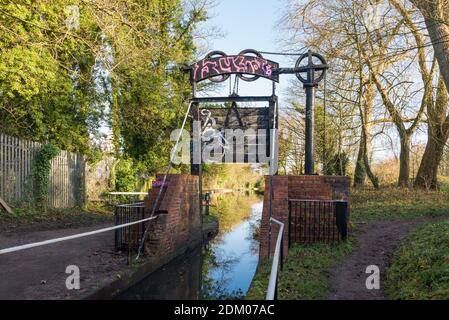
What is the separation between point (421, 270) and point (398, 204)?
8649 mm

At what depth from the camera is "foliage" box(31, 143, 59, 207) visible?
41.0 feet

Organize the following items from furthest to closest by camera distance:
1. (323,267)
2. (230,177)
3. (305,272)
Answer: (230,177)
(323,267)
(305,272)

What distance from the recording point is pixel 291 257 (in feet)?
23.7

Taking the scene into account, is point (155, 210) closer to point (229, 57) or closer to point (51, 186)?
point (229, 57)

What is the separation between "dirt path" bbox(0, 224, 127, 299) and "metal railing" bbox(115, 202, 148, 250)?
0.27m

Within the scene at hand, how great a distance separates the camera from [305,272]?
243 inches

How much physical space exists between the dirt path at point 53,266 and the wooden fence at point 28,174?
2832 millimetres

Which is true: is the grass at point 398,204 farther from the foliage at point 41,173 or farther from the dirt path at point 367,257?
the foliage at point 41,173

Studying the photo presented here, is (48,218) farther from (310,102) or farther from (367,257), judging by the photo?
(367,257)

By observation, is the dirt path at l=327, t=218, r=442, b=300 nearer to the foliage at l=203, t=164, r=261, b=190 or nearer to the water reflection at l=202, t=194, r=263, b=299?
the water reflection at l=202, t=194, r=263, b=299

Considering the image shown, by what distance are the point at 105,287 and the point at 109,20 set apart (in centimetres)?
583

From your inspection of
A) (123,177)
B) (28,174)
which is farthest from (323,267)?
(123,177)

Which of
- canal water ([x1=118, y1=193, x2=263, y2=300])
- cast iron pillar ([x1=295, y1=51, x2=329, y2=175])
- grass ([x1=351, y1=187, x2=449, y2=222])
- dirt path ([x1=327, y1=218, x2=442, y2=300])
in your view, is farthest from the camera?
grass ([x1=351, y1=187, x2=449, y2=222])

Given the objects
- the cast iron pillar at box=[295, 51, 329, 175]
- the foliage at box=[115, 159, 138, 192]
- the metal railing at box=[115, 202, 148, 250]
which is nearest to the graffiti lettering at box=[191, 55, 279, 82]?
the cast iron pillar at box=[295, 51, 329, 175]
